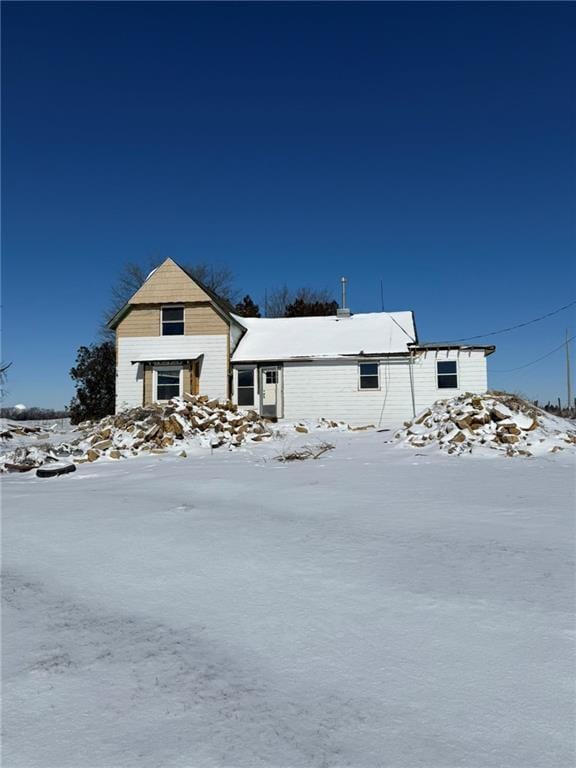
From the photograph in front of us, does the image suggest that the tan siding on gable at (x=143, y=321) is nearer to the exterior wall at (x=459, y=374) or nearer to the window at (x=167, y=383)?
the window at (x=167, y=383)

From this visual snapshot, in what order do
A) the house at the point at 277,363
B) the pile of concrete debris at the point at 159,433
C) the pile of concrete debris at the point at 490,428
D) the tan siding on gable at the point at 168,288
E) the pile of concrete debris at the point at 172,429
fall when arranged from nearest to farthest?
the pile of concrete debris at the point at 490,428, the pile of concrete debris at the point at 159,433, the pile of concrete debris at the point at 172,429, the house at the point at 277,363, the tan siding on gable at the point at 168,288

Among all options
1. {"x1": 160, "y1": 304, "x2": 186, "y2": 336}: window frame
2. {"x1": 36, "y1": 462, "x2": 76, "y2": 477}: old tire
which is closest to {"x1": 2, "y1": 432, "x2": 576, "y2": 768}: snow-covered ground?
{"x1": 36, "y1": 462, "x2": 76, "y2": 477}: old tire

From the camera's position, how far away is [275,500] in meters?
5.52

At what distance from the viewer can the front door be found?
1925 centimetres

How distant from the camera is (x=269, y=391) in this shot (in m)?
19.4

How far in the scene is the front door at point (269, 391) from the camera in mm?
19250

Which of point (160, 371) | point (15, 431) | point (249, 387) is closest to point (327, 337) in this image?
point (249, 387)

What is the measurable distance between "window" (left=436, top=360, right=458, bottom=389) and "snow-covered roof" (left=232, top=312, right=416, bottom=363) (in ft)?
4.64

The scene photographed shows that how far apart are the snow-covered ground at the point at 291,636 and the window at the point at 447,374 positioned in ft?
44.7

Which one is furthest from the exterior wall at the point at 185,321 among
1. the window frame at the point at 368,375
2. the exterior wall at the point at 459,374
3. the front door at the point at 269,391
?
the exterior wall at the point at 459,374

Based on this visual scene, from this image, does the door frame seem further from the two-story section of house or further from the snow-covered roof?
the two-story section of house

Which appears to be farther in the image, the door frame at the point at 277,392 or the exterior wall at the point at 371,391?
the door frame at the point at 277,392

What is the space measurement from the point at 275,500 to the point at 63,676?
355cm

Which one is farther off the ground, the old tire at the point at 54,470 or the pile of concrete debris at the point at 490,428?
the pile of concrete debris at the point at 490,428
